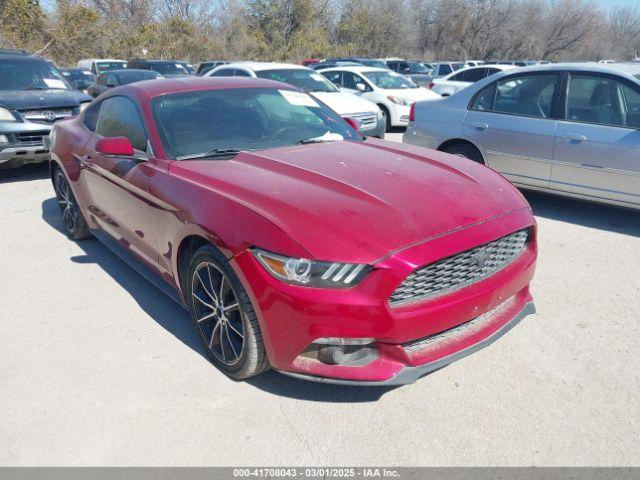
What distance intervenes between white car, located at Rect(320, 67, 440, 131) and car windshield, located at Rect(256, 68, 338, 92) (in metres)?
1.74

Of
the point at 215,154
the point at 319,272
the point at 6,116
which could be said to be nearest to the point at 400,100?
the point at 6,116

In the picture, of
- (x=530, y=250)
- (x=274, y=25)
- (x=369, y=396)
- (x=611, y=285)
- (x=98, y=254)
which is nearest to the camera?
(x=369, y=396)

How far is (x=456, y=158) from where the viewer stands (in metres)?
3.85

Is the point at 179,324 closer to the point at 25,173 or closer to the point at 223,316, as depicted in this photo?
the point at 223,316

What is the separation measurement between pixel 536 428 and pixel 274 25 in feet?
142

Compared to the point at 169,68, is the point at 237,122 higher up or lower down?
higher up

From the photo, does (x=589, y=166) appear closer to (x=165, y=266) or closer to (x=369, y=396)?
(x=369, y=396)

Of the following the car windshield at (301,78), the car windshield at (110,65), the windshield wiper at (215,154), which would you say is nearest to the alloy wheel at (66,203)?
the windshield wiper at (215,154)

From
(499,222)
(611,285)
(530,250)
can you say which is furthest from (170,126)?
(611,285)

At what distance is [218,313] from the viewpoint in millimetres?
3031

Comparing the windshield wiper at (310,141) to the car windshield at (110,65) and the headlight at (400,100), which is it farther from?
the car windshield at (110,65)

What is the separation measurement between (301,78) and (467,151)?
5617 millimetres

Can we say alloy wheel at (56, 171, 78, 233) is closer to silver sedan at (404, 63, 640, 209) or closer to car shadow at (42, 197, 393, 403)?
car shadow at (42, 197, 393, 403)

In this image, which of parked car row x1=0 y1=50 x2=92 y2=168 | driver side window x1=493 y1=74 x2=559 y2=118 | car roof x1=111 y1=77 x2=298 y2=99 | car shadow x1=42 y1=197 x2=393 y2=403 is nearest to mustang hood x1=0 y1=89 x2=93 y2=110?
parked car row x1=0 y1=50 x2=92 y2=168
